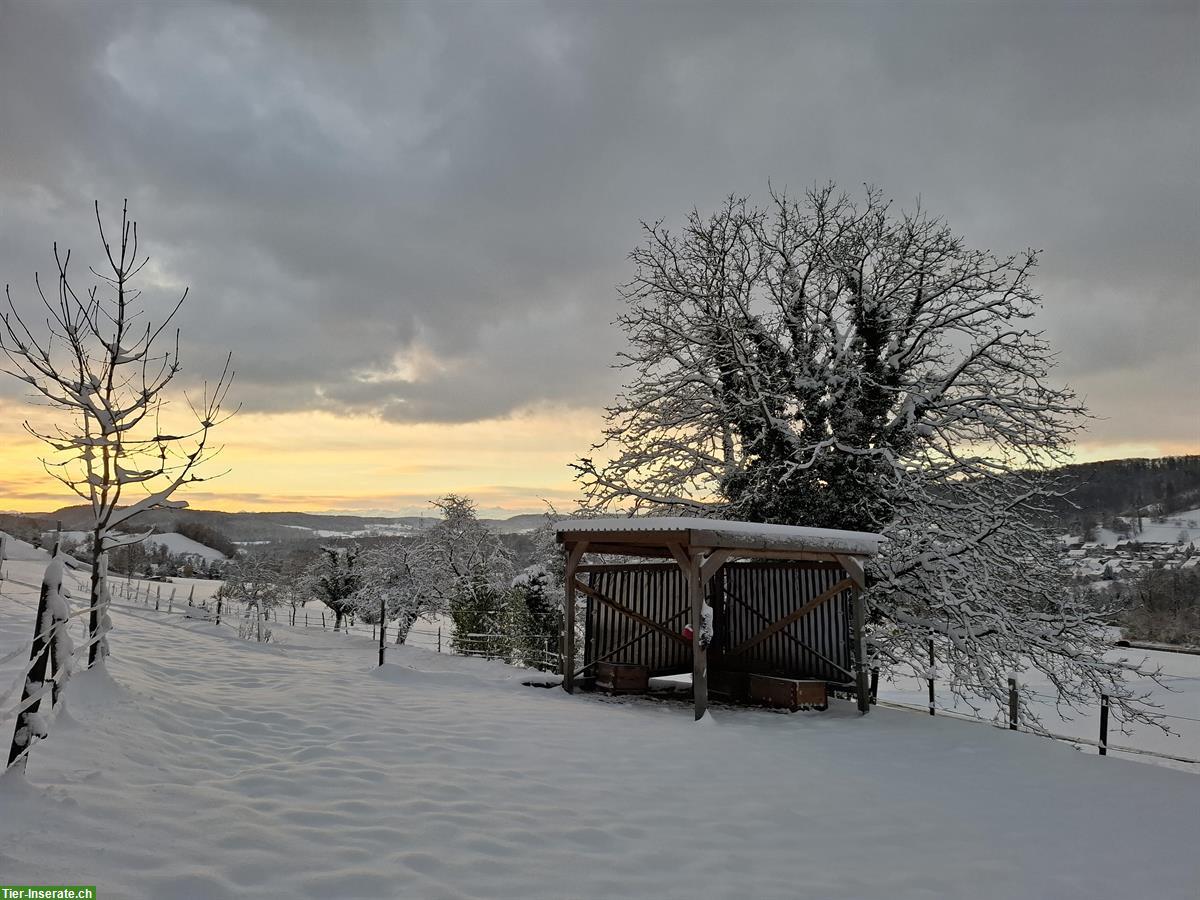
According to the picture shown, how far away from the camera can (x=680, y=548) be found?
8602mm

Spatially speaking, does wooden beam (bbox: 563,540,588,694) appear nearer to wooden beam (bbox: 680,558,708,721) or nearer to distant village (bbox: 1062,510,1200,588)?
wooden beam (bbox: 680,558,708,721)

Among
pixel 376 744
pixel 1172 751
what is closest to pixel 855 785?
pixel 376 744

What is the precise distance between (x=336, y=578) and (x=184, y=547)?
96.2 metres

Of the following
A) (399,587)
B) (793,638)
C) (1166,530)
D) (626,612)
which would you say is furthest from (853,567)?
(1166,530)

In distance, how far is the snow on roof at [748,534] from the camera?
8219mm

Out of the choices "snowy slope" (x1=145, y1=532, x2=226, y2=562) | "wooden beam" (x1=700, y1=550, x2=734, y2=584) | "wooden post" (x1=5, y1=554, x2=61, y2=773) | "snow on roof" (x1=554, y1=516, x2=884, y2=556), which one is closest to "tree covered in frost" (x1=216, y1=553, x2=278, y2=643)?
"snow on roof" (x1=554, y1=516, x2=884, y2=556)

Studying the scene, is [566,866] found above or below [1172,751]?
above

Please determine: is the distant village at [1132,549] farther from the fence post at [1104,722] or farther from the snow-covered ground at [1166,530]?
the fence post at [1104,722]

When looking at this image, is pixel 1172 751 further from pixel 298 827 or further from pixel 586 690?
pixel 298 827

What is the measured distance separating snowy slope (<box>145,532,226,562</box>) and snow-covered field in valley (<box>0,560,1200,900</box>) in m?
123

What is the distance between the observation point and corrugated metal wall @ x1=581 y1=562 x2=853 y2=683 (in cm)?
1045

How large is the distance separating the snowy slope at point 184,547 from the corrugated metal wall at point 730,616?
120m

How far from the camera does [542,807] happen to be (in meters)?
4.55

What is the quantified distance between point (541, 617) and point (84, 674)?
15.8m
